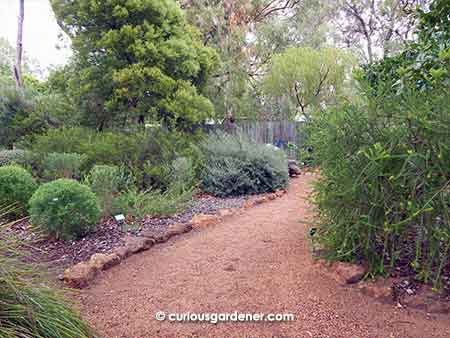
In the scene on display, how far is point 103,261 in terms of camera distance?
9.06 feet

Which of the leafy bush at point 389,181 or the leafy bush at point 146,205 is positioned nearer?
the leafy bush at point 389,181

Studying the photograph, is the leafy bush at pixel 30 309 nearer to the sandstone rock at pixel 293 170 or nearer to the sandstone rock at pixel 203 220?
the sandstone rock at pixel 203 220

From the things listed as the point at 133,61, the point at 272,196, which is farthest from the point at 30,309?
the point at 133,61

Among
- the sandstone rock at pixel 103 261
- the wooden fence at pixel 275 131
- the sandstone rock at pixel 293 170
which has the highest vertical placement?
the wooden fence at pixel 275 131

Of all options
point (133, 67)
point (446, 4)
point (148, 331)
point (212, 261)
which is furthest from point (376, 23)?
point (148, 331)

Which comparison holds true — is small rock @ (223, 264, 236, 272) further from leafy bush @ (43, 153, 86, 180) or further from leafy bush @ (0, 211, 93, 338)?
leafy bush @ (43, 153, 86, 180)

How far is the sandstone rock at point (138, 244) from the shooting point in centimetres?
310

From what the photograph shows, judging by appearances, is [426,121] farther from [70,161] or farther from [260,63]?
[260,63]

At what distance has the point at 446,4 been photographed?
2248 millimetres

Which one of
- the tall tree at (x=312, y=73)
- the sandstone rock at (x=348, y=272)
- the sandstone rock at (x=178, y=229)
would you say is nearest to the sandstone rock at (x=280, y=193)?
the sandstone rock at (x=178, y=229)

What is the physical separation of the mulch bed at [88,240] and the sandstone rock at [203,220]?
12cm

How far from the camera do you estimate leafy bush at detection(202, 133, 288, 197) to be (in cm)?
557

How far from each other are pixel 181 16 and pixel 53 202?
5.57 meters

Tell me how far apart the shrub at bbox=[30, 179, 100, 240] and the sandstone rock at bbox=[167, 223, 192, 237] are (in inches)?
29.9
